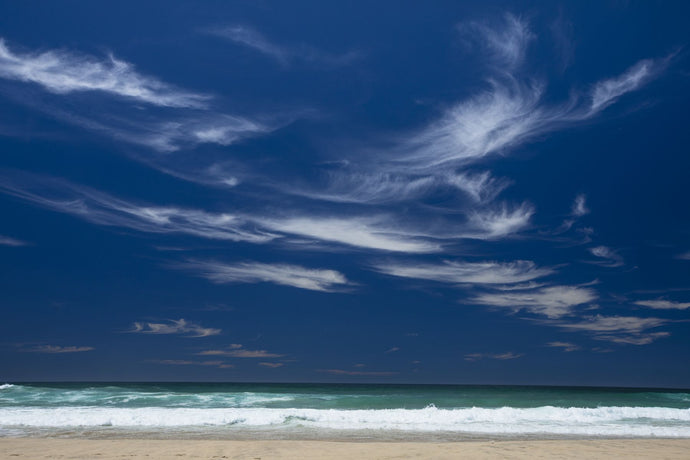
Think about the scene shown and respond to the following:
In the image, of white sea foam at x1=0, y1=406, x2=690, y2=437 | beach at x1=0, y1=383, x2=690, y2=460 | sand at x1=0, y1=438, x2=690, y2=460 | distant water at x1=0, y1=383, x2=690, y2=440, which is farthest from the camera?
white sea foam at x1=0, y1=406, x2=690, y2=437

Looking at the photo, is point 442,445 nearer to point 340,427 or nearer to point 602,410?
point 340,427

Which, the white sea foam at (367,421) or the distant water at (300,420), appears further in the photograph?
the white sea foam at (367,421)

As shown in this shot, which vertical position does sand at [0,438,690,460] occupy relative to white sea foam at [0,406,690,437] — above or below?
below

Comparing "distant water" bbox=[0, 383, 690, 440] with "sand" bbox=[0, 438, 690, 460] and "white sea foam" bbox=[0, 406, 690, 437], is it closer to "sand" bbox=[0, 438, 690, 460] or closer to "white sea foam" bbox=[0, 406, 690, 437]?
"white sea foam" bbox=[0, 406, 690, 437]

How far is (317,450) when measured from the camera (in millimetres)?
10781

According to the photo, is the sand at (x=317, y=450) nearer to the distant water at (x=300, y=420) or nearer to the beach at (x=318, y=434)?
the beach at (x=318, y=434)

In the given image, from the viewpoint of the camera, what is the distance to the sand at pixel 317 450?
10.1m

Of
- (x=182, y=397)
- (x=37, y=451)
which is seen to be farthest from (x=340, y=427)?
(x=182, y=397)

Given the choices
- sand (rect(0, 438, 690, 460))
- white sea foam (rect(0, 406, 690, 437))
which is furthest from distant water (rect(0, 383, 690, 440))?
sand (rect(0, 438, 690, 460))

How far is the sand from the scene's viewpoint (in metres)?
10.1

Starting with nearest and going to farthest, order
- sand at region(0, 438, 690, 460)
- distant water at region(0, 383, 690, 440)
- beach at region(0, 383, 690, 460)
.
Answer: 1. sand at region(0, 438, 690, 460)
2. beach at region(0, 383, 690, 460)
3. distant water at region(0, 383, 690, 440)

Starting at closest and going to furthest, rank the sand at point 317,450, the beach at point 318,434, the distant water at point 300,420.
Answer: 1. the sand at point 317,450
2. the beach at point 318,434
3. the distant water at point 300,420

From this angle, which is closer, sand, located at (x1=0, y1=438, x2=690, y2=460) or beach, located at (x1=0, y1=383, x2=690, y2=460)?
sand, located at (x1=0, y1=438, x2=690, y2=460)

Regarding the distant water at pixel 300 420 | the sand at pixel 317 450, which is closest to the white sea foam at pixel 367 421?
the distant water at pixel 300 420
